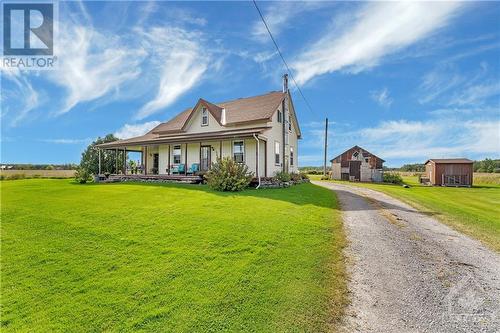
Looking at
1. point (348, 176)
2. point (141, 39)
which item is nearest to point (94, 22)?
point (141, 39)

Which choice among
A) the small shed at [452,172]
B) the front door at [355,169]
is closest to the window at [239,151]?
the front door at [355,169]

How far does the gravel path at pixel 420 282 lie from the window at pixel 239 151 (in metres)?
12.8

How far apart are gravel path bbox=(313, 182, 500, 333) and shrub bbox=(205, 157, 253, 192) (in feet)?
28.4

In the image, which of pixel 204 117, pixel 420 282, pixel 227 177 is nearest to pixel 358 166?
pixel 204 117

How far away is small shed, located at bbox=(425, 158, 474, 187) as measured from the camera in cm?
3291

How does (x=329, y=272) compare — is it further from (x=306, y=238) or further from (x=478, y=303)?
(x=478, y=303)

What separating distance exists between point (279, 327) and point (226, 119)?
2123 cm

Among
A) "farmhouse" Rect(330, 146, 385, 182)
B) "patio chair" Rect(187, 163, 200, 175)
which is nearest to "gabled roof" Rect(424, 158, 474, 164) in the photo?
"farmhouse" Rect(330, 146, 385, 182)

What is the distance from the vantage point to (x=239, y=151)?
2016 centimetres

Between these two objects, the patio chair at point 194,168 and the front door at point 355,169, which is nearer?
the patio chair at point 194,168

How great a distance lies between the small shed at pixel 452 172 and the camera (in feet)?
108

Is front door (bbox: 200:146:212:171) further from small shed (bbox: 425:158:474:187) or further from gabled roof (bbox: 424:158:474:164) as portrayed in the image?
gabled roof (bbox: 424:158:474:164)

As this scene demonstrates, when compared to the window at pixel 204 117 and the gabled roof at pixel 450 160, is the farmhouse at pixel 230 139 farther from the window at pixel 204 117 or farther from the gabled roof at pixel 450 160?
the gabled roof at pixel 450 160

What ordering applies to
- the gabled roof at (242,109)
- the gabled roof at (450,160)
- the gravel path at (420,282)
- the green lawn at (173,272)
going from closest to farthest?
the gravel path at (420,282), the green lawn at (173,272), the gabled roof at (242,109), the gabled roof at (450,160)
